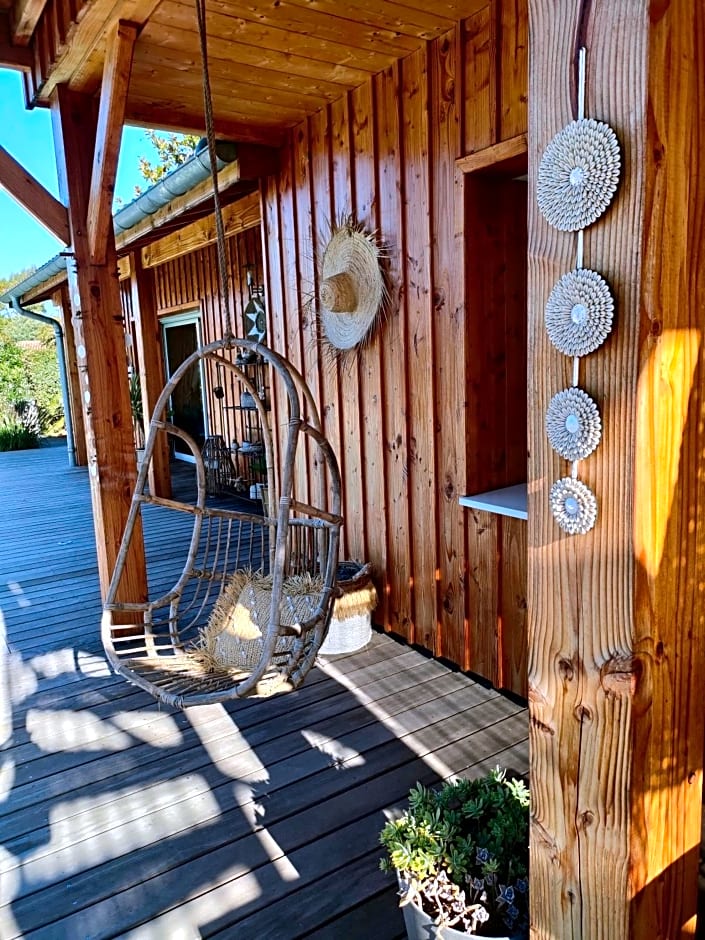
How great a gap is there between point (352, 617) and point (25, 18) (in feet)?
9.48

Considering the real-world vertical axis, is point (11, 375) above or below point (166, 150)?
below

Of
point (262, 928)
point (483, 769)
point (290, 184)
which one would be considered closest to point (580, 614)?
point (262, 928)

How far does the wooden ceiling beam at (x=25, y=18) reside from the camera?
257 cm

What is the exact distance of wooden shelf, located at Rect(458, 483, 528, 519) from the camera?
8.04 feet

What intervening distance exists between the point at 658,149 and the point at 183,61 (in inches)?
98.4

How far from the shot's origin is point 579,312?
908 millimetres

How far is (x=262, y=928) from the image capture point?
1637 mm

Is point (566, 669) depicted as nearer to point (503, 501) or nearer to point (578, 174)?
point (578, 174)

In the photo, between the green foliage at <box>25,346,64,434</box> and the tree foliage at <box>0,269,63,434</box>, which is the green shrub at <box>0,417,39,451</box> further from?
the green foliage at <box>25,346,64,434</box>

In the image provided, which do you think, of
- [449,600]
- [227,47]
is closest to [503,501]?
[449,600]

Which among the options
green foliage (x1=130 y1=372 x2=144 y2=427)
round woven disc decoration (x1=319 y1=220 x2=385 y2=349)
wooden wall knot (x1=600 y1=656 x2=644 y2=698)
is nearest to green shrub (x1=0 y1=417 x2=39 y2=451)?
green foliage (x1=130 y1=372 x2=144 y2=427)

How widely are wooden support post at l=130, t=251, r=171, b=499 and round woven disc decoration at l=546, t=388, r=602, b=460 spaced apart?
18.8 ft

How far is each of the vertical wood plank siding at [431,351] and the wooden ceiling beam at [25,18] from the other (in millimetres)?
1318

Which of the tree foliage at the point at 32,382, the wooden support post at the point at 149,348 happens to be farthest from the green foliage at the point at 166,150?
the wooden support post at the point at 149,348
